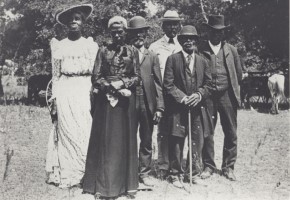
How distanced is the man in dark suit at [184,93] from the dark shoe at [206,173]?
32cm

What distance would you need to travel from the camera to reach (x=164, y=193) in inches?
221

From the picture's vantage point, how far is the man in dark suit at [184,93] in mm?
5863

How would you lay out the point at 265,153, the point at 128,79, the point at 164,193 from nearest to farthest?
the point at 128,79 → the point at 164,193 → the point at 265,153

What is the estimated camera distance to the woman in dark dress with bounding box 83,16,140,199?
508 centimetres

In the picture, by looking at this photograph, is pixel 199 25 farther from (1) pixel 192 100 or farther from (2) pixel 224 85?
Answer: (1) pixel 192 100

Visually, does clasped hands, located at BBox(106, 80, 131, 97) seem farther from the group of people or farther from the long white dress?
the long white dress

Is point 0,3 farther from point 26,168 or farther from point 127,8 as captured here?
point 26,168

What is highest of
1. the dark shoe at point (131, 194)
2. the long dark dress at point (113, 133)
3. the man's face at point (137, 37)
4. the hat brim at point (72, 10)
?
the hat brim at point (72, 10)

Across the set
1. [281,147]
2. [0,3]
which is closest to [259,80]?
Result: [281,147]

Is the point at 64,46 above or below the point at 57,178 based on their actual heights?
above

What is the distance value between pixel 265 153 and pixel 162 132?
314 centimetres

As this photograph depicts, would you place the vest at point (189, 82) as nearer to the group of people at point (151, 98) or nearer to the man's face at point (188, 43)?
the group of people at point (151, 98)

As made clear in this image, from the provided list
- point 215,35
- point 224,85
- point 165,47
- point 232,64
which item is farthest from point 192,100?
point 165,47

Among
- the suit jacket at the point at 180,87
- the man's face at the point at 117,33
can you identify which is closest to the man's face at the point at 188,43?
the suit jacket at the point at 180,87
